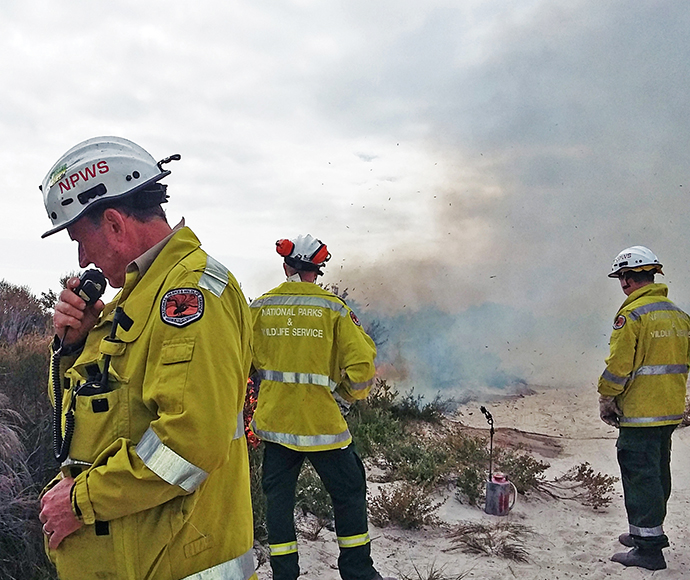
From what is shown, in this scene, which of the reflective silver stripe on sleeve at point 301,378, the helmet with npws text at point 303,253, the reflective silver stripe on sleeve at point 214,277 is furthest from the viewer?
the helmet with npws text at point 303,253

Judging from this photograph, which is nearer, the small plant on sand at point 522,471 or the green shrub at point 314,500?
the green shrub at point 314,500

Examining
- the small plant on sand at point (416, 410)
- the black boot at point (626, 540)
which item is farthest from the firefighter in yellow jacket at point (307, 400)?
the small plant on sand at point (416, 410)

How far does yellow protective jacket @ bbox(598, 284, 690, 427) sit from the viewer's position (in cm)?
488

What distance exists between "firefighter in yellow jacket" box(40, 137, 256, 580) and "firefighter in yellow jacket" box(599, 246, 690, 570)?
4.00 metres

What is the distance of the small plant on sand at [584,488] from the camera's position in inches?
259

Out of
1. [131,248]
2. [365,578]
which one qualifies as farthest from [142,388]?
[365,578]

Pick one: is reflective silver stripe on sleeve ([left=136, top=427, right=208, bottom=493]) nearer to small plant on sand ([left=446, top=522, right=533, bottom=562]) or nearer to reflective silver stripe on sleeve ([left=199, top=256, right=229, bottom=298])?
reflective silver stripe on sleeve ([left=199, top=256, right=229, bottom=298])

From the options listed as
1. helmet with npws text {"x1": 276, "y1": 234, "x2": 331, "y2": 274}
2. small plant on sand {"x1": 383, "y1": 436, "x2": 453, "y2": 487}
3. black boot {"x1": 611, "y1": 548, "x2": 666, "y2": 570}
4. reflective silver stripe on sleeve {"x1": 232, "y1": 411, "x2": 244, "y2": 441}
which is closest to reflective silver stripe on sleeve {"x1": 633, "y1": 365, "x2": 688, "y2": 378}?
black boot {"x1": 611, "y1": 548, "x2": 666, "y2": 570}

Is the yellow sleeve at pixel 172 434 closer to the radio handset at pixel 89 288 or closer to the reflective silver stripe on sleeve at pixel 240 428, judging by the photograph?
the reflective silver stripe on sleeve at pixel 240 428

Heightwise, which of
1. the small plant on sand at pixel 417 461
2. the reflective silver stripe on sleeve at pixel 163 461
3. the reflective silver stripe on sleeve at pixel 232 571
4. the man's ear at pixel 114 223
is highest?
the man's ear at pixel 114 223

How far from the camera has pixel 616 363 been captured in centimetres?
492

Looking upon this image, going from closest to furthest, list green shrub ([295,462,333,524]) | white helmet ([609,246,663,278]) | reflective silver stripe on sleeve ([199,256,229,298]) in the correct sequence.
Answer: reflective silver stripe on sleeve ([199,256,229,298])
white helmet ([609,246,663,278])
green shrub ([295,462,333,524])

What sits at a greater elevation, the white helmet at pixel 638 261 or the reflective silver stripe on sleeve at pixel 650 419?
the white helmet at pixel 638 261

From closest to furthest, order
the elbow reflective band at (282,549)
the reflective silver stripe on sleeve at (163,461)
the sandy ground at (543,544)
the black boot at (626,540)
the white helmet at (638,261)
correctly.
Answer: the reflective silver stripe on sleeve at (163,461) → the elbow reflective band at (282,549) → the sandy ground at (543,544) → the white helmet at (638,261) → the black boot at (626,540)
